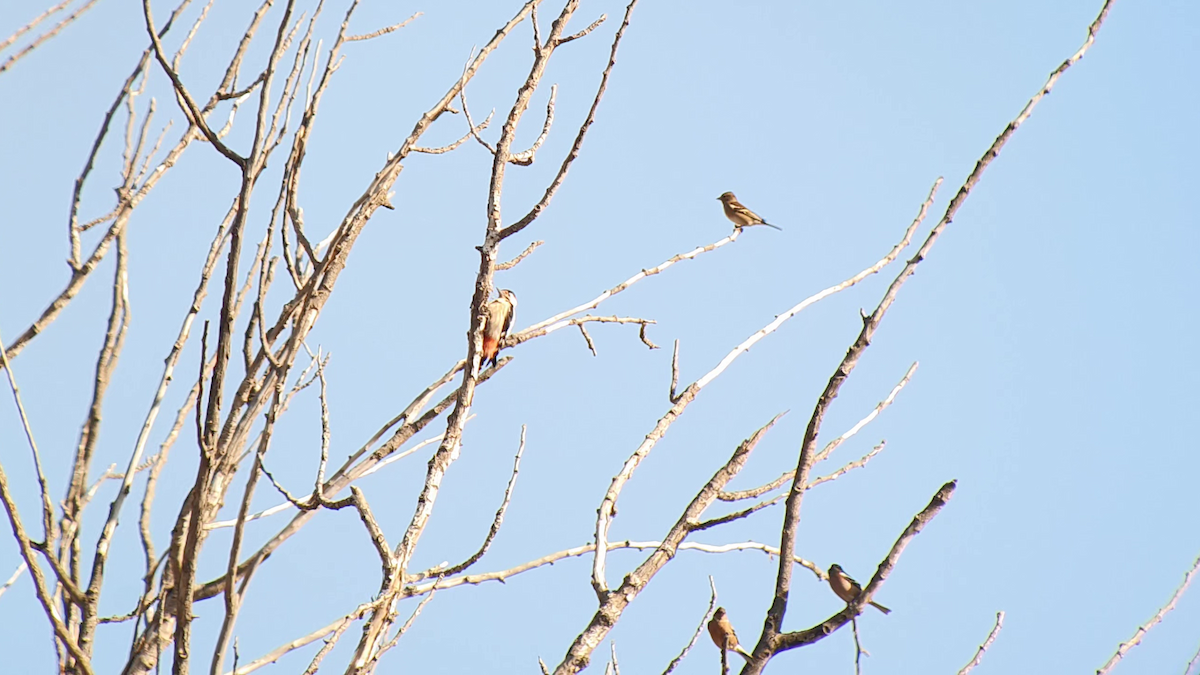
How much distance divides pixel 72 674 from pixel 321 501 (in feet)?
1.64

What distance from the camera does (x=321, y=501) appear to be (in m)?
1.88

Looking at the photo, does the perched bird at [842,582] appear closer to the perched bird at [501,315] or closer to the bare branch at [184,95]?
the perched bird at [501,315]

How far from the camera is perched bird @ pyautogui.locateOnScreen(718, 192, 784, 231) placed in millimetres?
9102

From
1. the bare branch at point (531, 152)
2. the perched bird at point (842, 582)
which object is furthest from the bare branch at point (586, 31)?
the perched bird at point (842, 582)

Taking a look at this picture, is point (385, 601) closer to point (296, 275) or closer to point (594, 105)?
point (296, 275)

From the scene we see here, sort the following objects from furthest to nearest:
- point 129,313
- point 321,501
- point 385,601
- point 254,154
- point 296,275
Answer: point 129,313, point 296,275, point 321,501, point 254,154, point 385,601

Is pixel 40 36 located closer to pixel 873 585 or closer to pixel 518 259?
pixel 518 259

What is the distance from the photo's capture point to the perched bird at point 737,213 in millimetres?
9102

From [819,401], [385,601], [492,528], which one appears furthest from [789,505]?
[385,601]

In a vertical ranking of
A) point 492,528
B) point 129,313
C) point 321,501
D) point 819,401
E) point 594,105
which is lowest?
point 819,401

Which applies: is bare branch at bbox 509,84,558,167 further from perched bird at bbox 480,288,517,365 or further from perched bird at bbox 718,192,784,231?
perched bird at bbox 718,192,784,231

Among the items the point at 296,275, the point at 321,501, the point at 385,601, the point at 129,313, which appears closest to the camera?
the point at 385,601

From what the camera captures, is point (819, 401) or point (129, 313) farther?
point (129, 313)

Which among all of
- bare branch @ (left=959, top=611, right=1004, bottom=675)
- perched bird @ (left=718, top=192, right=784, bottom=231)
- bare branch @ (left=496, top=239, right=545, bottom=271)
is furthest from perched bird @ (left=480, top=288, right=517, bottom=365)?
perched bird @ (left=718, top=192, right=784, bottom=231)
